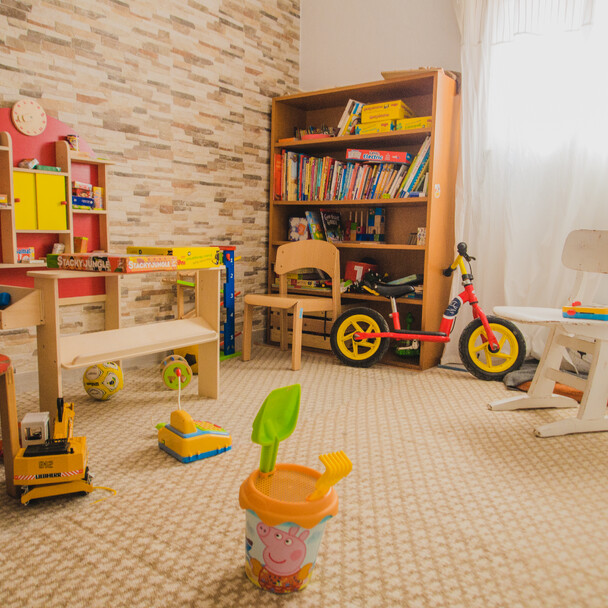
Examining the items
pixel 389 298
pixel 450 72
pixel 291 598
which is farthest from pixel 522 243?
pixel 291 598

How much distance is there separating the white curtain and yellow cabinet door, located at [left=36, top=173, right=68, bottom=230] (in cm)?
214

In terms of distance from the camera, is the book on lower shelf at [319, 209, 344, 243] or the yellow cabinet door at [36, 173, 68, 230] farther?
the book on lower shelf at [319, 209, 344, 243]

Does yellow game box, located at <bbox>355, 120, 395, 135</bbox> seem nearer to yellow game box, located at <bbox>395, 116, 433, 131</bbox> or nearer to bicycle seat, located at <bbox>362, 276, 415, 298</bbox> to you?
yellow game box, located at <bbox>395, 116, 433, 131</bbox>

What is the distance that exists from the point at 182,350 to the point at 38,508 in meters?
1.39

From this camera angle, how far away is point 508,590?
114cm

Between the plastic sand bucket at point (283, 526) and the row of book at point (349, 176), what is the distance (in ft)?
7.52

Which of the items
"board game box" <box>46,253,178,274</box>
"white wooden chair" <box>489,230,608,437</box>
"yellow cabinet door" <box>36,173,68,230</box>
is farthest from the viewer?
"yellow cabinet door" <box>36,173,68,230</box>

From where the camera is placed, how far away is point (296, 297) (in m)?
3.25

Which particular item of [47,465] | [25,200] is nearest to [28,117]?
[25,200]

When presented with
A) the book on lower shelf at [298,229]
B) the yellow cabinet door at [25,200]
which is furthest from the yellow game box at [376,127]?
the yellow cabinet door at [25,200]

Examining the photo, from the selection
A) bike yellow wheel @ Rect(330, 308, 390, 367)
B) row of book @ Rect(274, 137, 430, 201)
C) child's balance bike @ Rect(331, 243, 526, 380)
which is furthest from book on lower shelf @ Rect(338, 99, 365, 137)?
bike yellow wheel @ Rect(330, 308, 390, 367)

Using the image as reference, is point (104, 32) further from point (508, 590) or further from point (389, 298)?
point (508, 590)

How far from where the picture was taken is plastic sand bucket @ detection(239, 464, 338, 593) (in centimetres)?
104

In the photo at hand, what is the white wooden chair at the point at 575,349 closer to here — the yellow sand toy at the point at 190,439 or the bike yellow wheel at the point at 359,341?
the bike yellow wheel at the point at 359,341
